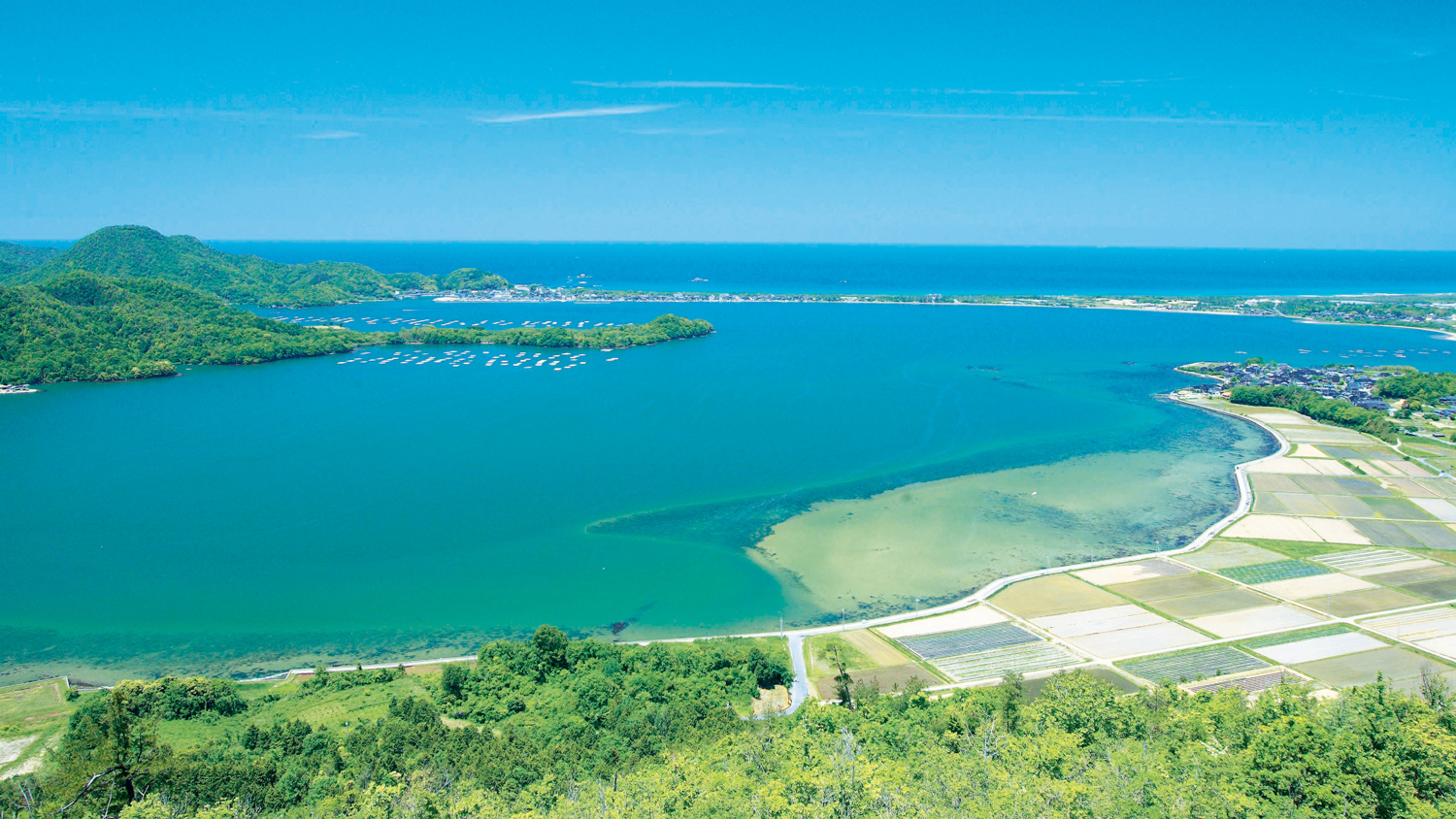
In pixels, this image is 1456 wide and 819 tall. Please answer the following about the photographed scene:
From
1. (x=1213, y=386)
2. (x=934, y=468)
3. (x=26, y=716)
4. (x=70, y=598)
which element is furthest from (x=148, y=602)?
(x=1213, y=386)

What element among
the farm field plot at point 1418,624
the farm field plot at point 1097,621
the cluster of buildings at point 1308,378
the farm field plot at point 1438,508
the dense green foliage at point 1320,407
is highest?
the cluster of buildings at point 1308,378

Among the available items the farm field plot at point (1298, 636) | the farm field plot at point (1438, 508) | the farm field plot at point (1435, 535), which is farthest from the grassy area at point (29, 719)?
the farm field plot at point (1438, 508)

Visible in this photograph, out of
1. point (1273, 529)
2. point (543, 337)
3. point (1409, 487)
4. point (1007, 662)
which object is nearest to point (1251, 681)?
point (1007, 662)

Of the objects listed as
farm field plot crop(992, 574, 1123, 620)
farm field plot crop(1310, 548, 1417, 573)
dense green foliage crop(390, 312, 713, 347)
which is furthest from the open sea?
dense green foliage crop(390, 312, 713, 347)

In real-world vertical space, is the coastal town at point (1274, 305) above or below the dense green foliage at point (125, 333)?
above

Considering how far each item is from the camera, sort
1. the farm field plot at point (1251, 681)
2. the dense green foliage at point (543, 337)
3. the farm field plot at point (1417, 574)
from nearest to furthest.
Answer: the farm field plot at point (1251, 681), the farm field plot at point (1417, 574), the dense green foliage at point (543, 337)

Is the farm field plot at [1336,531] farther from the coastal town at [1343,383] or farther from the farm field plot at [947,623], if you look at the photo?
the coastal town at [1343,383]

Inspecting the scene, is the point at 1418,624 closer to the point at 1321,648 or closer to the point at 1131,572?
the point at 1321,648
